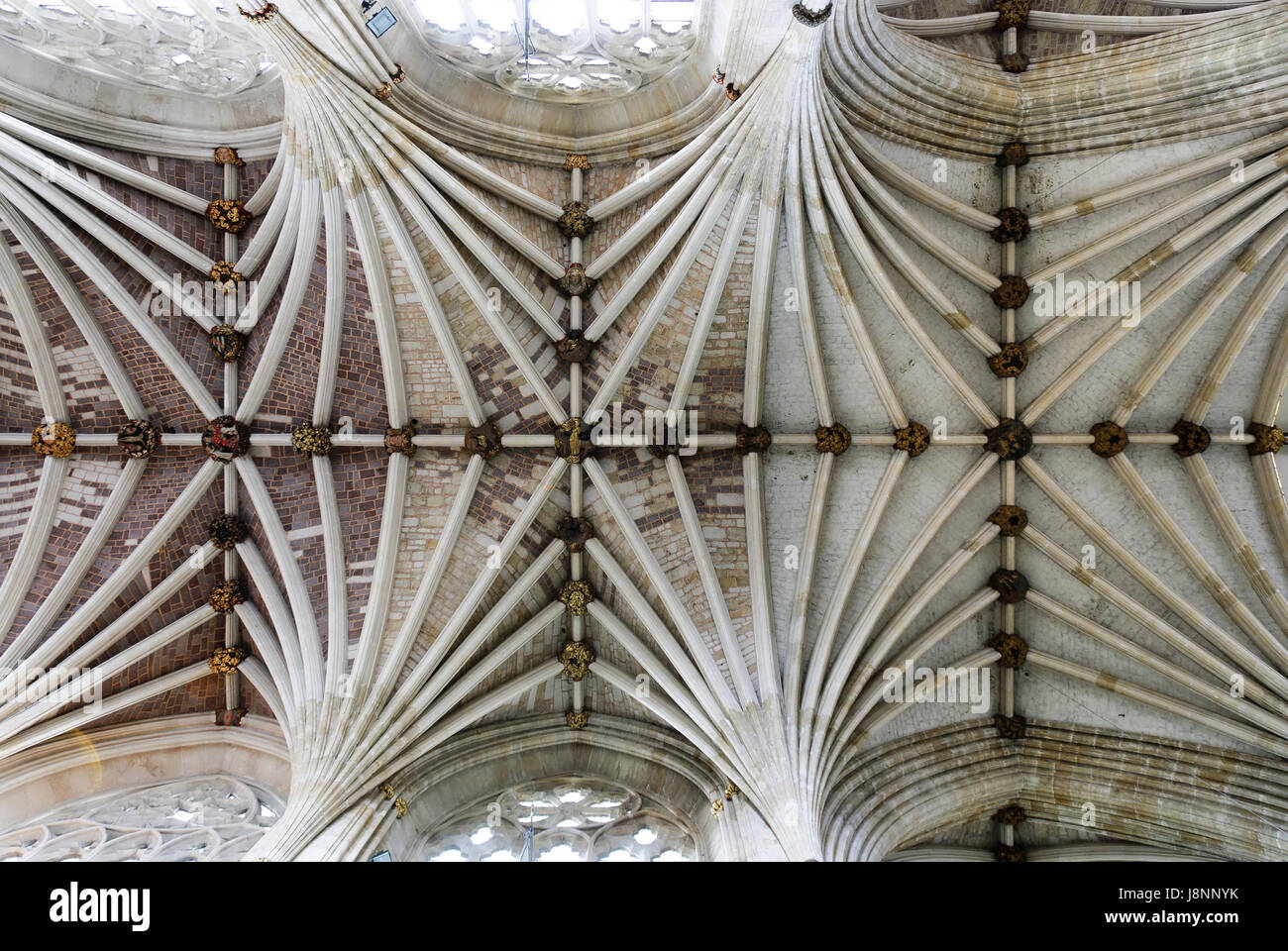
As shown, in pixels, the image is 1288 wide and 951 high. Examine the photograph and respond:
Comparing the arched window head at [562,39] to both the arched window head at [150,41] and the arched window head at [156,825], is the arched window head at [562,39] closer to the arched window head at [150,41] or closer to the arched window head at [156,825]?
the arched window head at [150,41]

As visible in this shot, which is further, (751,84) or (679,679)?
(679,679)

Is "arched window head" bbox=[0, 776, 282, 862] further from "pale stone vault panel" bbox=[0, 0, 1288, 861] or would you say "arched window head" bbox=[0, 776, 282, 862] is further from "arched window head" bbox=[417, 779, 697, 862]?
"arched window head" bbox=[417, 779, 697, 862]

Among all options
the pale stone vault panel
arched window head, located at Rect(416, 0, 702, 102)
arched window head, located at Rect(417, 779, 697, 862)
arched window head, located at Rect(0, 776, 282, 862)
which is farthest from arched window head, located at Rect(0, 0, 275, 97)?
arched window head, located at Rect(417, 779, 697, 862)

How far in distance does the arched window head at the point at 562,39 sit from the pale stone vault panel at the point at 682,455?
0.27 m

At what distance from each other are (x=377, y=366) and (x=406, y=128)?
314cm

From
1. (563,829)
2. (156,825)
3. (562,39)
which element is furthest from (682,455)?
(156,825)

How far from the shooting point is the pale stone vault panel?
10500 mm

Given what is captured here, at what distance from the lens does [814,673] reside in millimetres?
10961

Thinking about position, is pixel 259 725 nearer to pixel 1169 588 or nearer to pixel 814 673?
pixel 814 673

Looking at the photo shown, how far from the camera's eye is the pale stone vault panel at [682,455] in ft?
34.4

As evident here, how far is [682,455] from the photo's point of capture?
1190 centimetres

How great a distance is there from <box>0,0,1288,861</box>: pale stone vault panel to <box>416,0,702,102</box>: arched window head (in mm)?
273

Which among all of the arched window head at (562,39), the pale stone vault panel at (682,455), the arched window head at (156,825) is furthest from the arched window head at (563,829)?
the arched window head at (562,39)

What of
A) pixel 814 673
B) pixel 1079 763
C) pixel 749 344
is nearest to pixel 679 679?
pixel 814 673
